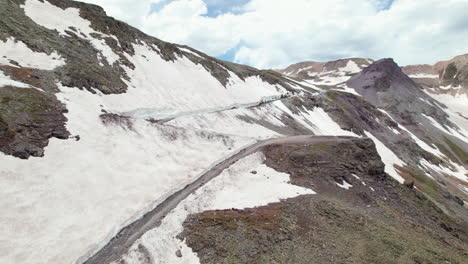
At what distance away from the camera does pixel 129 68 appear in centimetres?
4981

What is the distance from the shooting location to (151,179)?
2491 cm

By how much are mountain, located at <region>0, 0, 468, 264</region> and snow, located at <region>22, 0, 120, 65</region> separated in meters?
0.30

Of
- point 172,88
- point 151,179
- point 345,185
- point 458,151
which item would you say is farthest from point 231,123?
point 458,151

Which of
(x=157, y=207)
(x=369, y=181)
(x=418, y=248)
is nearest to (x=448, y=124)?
(x=369, y=181)

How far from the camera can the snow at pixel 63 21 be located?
144ft

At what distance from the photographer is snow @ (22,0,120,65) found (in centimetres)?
4394

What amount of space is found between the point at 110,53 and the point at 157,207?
38.4 meters

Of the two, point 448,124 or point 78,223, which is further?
point 448,124

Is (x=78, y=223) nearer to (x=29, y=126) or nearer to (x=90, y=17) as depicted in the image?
(x=29, y=126)

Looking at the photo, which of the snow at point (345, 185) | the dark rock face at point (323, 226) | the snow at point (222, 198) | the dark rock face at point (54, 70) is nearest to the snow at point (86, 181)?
the dark rock face at point (54, 70)

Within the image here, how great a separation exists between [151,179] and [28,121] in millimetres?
11056

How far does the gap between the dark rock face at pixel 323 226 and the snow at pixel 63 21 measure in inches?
1424

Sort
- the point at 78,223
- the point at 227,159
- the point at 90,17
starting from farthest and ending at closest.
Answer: the point at 90,17, the point at 227,159, the point at 78,223

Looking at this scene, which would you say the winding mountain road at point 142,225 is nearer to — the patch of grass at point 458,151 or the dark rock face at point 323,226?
the dark rock face at point 323,226
